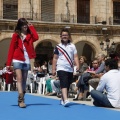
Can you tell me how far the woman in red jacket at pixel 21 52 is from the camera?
27.5 ft

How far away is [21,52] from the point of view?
8430mm

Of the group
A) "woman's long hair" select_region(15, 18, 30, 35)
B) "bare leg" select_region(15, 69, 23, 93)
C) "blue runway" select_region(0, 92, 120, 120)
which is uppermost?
"woman's long hair" select_region(15, 18, 30, 35)

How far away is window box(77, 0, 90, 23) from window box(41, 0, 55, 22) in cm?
197

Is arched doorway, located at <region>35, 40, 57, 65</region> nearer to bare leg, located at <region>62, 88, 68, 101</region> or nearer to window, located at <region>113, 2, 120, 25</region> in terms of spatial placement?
window, located at <region>113, 2, 120, 25</region>

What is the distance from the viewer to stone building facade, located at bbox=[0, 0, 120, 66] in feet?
91.5

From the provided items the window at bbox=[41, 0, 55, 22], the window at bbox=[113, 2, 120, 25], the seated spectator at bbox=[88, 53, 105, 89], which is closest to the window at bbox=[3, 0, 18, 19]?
the window at bbox=[41, 0, 55, 22]

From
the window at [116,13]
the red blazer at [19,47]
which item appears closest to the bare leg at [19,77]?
the red blazer at [19,47]

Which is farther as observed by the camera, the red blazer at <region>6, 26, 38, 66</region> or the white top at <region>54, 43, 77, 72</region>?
the white top at <region>54, 43, 77, 72</region>

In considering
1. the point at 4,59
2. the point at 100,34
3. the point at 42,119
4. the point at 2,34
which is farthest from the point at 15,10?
the point at 42,119

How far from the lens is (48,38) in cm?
2858

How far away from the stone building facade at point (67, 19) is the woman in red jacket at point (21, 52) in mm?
18689

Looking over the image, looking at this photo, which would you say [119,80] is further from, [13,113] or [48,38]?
[48,38]

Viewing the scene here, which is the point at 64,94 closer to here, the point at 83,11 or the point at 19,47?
the point at 19,47

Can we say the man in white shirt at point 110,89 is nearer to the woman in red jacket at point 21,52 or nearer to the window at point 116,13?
the woman in red jacket at point 21,52
